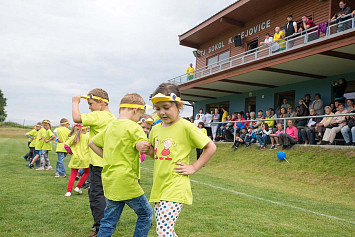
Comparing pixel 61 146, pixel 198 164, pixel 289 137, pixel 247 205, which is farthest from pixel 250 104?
pixel 198 164

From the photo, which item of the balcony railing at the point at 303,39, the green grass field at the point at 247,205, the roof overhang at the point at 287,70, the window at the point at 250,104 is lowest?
the green grass field at the point at 247,205

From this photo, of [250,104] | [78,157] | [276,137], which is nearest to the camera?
[78,157]

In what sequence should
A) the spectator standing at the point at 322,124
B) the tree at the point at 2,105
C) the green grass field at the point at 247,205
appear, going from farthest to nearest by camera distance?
the tree at the point at 2,105
the spectator standing at the point at 322,124
the green grass field at the point at 247,205

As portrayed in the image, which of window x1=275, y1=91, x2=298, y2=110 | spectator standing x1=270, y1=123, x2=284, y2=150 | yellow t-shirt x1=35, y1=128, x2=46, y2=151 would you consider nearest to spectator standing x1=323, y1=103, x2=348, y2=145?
spectator standing x1=270, y1=123, x2=284, y2=150

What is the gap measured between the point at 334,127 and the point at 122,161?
32.5 feet

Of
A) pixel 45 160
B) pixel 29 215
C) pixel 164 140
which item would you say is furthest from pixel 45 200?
pixel 45 160

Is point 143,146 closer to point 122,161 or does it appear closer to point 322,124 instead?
point 122,161

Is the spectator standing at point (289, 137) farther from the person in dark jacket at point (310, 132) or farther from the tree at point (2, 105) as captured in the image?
the tree at point (2, 105)

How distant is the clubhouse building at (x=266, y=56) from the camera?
13.0 metres

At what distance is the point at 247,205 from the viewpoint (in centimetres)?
644

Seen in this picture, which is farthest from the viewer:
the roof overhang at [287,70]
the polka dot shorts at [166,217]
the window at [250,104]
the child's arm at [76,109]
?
the window at [250,104]

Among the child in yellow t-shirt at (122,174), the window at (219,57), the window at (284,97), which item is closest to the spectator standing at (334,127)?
the window at (284,97)

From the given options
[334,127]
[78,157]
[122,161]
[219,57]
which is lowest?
[78,157]

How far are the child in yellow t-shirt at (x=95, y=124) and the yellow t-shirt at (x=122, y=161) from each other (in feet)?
3.32
